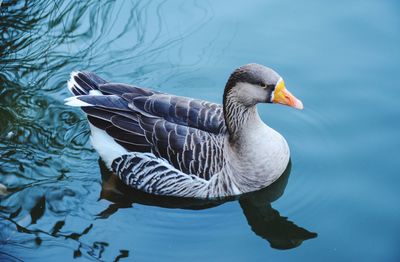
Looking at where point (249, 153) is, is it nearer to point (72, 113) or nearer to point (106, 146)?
point (106, 146)

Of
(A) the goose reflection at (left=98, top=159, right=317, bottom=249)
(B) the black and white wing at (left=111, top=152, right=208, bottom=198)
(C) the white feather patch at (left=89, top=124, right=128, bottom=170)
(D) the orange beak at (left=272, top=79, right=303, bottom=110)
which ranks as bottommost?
(A) the goose reflection at (left=98, top=159, right=317, bottom=249)

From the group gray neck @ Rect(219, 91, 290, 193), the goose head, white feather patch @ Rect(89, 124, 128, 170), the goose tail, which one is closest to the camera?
the goose head

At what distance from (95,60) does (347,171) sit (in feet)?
12.0

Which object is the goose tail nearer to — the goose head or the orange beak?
the goose head

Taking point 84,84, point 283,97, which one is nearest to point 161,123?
point 84,84

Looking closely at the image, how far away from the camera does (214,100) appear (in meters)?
7.97

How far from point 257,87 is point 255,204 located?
1.29m

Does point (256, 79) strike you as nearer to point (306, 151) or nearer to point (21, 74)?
point (306, 151)

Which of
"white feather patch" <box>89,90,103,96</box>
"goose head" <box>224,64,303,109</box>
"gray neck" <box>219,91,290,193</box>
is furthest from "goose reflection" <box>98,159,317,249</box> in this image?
"goose head" <box>224,64,303,109</box>

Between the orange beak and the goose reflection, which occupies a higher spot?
the orange beak

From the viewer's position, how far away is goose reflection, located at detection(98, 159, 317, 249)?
6363 millimetres

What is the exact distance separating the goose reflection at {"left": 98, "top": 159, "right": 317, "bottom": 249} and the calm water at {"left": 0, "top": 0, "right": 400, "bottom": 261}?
16 millimetres

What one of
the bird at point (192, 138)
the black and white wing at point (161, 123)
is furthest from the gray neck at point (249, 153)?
the black and white wing at point (161, 123)

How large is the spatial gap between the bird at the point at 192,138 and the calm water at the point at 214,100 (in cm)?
24
